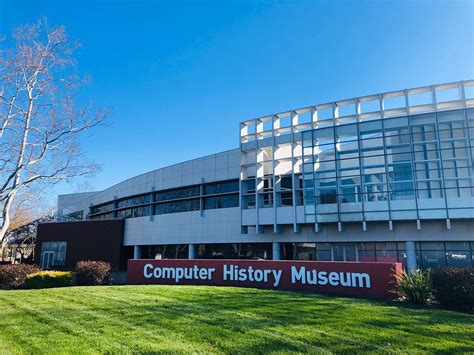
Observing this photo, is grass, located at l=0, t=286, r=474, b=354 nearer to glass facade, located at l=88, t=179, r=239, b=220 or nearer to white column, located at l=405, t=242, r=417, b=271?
white column, located at l=405, t=242, r=417, b=271

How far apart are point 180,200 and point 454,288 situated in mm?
26835

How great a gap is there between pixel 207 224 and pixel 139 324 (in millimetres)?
23616

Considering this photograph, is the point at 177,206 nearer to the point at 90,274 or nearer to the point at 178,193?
the point at 178,193

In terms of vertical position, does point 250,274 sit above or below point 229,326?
above

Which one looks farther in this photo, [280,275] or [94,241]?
[94,241]

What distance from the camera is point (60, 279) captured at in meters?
19.8

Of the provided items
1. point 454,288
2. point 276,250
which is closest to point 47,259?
point 276,250

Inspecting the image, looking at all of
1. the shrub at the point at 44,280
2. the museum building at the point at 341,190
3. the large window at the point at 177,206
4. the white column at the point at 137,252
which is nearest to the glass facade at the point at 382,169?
the museum building at the point at 341,190

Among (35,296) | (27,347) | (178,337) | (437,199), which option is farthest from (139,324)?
(437,199)

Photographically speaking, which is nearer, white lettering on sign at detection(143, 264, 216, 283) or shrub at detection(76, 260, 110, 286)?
white lettering on sign at detection(143, 264, 216, 283)

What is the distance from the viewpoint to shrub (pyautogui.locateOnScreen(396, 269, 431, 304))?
1210cm

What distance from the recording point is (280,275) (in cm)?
1598

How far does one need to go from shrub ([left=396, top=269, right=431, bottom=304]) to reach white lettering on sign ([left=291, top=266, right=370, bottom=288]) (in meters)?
1.54

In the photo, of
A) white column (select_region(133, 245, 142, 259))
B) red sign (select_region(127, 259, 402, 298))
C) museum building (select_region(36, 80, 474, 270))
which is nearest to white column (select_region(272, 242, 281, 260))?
museum building (select_region(36, 80, 474, 270))
